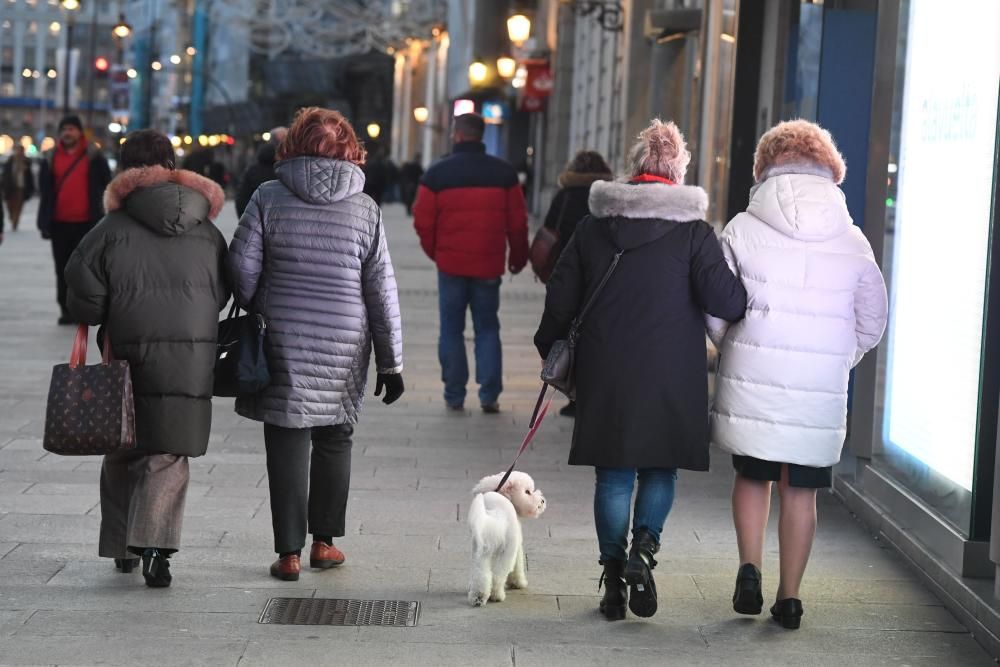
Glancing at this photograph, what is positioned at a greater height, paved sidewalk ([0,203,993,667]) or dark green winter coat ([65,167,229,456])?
dark green winter coat ([65,167,229,456])

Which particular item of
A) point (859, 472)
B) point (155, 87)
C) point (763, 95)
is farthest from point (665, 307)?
point (155, 87)

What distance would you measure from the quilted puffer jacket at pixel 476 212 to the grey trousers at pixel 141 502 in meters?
4.73

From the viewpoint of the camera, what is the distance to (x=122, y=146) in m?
6.62

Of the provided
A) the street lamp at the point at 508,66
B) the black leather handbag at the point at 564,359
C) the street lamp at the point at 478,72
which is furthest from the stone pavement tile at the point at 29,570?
the street lamp at the point at 478,72

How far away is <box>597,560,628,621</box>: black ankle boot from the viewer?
19.9 feet

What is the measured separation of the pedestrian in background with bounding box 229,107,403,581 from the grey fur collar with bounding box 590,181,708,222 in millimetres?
1017

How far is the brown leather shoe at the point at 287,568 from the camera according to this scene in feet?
21.5

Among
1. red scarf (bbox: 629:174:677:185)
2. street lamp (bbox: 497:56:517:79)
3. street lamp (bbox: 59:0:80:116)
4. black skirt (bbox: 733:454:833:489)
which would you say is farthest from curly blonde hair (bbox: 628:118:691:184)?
street lamp (bbox: 59:0:80:116)

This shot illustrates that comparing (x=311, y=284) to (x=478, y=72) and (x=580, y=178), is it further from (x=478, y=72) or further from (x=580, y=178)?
(x=478, y=72)

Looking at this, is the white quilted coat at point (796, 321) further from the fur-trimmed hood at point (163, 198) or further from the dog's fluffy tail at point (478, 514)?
the fur-trimmed hood at point (163, 198)

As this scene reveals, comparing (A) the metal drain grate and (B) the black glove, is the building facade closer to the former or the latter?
(B) the black glove

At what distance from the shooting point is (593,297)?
19.8ft

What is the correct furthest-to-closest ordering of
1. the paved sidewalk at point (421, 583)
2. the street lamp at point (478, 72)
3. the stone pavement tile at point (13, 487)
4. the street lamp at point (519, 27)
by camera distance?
the street lamp at point (478, 72)
the street lamp at point (519, 27)
the stone pavement tile at point (13, 487)
the paved sidewalk at point (421, 583)

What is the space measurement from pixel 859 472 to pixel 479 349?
11.7 ft
